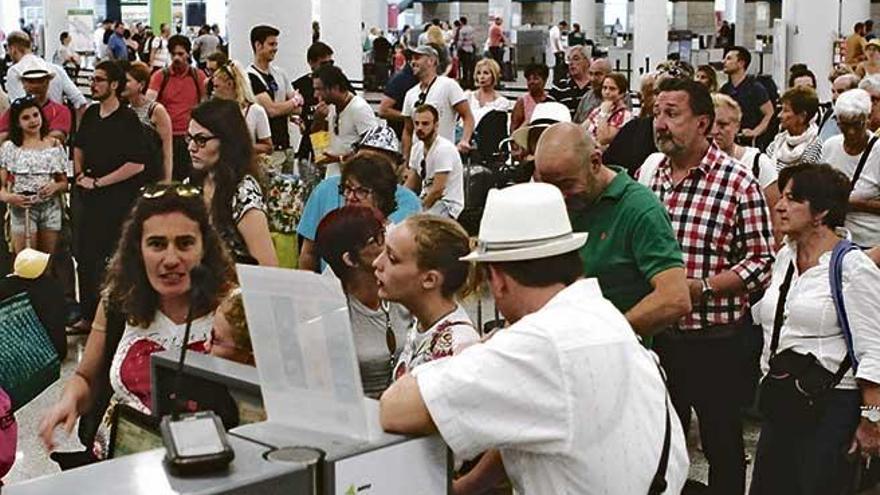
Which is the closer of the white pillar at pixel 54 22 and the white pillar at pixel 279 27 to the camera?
the white pillar at pixel 279 27

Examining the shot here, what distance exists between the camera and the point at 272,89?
394 inches

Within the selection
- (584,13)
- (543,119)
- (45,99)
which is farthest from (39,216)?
(584,13)

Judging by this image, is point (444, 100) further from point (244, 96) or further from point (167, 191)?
point (167, 191)

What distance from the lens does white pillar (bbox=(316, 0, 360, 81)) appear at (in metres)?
15.9

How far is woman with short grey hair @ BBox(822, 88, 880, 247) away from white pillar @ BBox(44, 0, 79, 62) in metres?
23.5

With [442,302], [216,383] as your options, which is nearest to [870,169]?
[442,302]

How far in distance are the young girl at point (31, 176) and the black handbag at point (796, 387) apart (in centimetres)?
500

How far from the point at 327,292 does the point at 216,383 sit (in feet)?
2.08

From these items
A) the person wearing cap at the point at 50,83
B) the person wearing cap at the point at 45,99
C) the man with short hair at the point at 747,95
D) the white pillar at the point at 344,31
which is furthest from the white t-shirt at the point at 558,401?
the white pillar at the point at 344,31

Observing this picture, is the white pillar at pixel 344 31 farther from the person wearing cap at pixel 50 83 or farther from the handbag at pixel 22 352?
the handbag at pixel 22 352

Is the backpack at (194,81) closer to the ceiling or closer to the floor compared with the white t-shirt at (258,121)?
closer to the ceiling

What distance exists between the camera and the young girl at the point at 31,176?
7.89 meters

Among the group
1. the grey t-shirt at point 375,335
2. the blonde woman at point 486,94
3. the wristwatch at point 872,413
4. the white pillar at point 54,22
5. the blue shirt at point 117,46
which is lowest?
the wristwatch at point 872,413

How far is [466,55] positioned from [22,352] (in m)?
27.0
